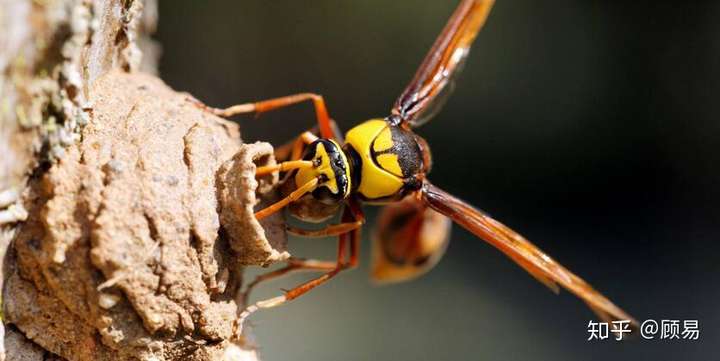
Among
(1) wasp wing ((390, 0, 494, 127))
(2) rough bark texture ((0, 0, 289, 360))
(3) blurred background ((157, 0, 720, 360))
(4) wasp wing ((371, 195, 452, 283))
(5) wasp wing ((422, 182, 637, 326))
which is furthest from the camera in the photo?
(3) blurred background ((157, 0, 720, 360))

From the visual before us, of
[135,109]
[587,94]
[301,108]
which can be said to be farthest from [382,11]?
[135,109]

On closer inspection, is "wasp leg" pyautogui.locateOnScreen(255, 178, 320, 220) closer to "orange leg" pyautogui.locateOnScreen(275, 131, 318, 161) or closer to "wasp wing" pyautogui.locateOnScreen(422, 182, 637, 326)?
"orange leg" pyautogui.locateOnScreen(275, 131, 318, 161)

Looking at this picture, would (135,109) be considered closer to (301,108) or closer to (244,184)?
(244,184)

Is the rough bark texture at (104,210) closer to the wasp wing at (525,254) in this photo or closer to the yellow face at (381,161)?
the yellow face at (381,161)

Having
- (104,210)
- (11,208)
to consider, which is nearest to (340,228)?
(104,210)

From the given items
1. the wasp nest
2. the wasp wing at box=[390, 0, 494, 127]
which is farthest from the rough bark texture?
the wasp wing at box=[390, 0, 494, 127]

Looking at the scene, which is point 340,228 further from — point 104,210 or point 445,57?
point 104,210
